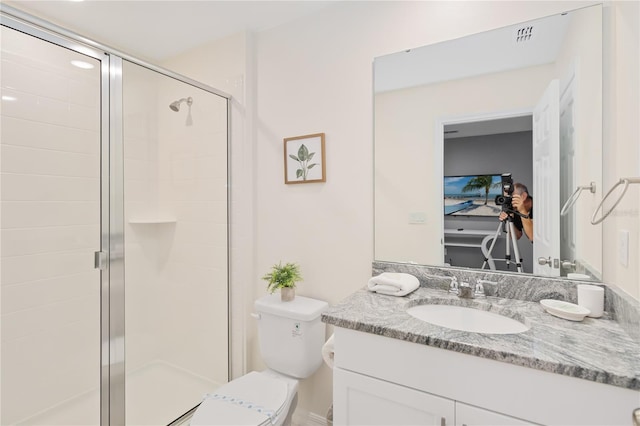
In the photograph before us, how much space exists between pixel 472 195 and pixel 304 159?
92 cm

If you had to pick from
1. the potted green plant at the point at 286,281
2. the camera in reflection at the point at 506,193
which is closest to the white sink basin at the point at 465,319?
the camera in reflection at the point at 506,193

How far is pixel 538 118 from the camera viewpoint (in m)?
1.31

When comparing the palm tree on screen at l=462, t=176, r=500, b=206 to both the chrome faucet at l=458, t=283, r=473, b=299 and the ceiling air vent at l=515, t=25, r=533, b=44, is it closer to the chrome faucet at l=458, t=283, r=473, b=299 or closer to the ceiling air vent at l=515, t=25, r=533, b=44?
the chrome faucet at l=458, t=283, r=473, b=299

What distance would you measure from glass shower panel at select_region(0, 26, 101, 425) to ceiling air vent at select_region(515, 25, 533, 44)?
193cm

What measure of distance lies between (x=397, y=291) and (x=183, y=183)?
1605mm

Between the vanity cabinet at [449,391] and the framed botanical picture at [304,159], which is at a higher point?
the framed botanical picture at [304,159]

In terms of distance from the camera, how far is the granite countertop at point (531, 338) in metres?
0.80

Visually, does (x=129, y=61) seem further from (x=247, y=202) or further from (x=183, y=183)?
(x=247, y=202)

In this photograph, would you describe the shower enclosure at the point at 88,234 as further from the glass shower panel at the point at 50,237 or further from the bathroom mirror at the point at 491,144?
the bathroom mirror at the point at 491,144

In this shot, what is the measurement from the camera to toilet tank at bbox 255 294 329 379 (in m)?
1.62

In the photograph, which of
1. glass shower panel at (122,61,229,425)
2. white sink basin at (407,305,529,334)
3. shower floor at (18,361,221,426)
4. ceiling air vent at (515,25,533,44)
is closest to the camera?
white sink basin at (407,305,529,334)

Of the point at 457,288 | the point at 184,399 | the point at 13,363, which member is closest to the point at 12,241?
the point at 13,363

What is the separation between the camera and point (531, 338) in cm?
95

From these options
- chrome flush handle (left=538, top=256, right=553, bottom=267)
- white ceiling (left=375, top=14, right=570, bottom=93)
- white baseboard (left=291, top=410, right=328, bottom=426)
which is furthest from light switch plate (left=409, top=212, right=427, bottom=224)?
white baseboard (left=291, top=410, right=328, bottom=426)
